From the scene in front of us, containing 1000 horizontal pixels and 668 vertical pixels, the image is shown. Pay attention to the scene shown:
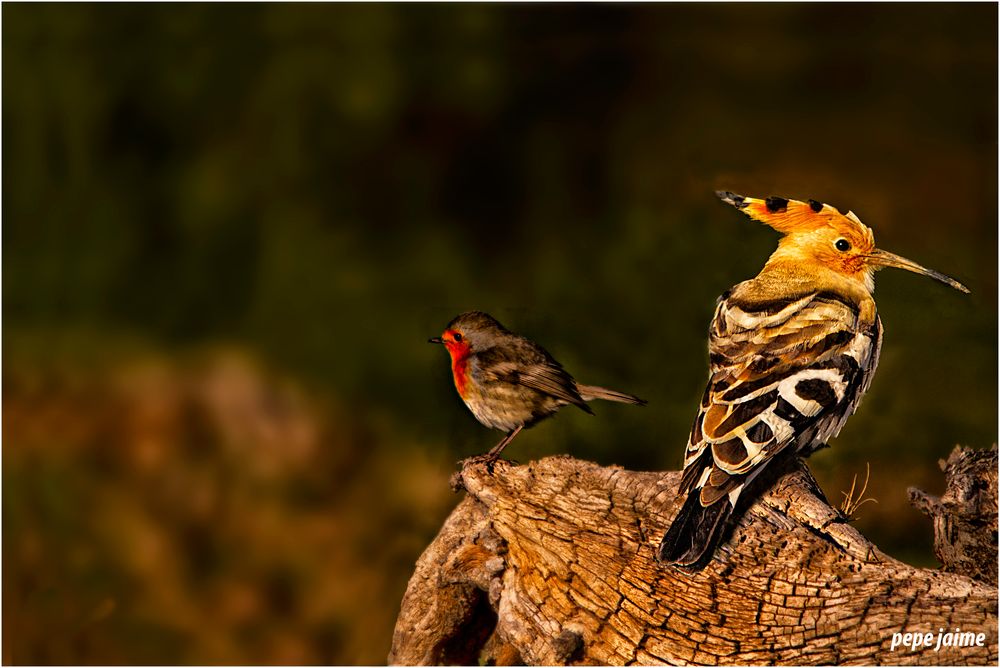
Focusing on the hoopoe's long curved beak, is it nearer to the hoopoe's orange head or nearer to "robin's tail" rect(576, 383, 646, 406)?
the hoopoe's orange head

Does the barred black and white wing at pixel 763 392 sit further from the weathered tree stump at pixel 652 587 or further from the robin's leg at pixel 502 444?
the robin's leg at pixel 502 444

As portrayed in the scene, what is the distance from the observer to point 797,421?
242 cm

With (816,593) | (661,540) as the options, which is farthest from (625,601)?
(816,593)

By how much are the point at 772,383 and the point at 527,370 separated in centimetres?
71

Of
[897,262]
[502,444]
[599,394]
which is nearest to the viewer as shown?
[897,262]

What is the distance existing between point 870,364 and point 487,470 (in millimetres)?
987

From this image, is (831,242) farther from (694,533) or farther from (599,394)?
(694,533)

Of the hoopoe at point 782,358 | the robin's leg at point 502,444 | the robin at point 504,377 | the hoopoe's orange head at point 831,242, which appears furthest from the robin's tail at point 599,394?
the hoopoe's orange head at point 831,242

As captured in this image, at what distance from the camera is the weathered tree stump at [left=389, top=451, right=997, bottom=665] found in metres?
2.19

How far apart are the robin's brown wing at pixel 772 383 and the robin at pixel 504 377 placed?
1.47 ft

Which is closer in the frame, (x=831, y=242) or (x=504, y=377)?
(x=831, y=242)

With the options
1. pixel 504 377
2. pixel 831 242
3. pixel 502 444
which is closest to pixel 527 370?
pixel 504 377

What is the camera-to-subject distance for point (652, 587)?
234cm

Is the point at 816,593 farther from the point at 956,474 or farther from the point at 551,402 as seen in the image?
the point at 551,402
